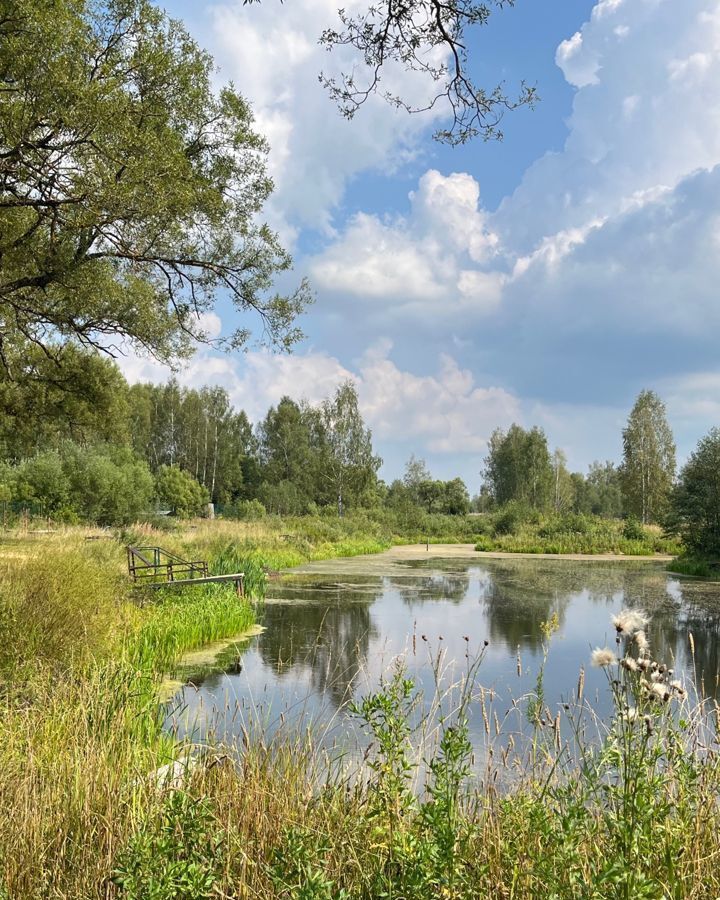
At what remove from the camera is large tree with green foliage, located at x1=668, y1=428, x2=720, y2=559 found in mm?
25797

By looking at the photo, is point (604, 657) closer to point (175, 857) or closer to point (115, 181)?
point (175, 857)

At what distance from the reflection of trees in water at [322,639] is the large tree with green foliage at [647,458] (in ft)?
127

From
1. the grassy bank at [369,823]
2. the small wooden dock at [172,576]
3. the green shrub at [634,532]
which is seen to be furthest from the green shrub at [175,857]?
the green shrub at [634,532]

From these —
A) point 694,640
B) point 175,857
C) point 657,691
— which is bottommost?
point 694,640

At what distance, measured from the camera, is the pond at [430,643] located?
20.1 feet

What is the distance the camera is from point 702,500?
2575cm

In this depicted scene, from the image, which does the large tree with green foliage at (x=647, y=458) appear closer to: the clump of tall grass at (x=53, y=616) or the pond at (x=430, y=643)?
the pond at (x=430, y=643)

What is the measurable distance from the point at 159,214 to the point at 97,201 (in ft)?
3.89

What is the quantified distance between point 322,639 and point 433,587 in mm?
8916

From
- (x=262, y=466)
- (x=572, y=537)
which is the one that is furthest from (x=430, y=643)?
(x=262, y=466)

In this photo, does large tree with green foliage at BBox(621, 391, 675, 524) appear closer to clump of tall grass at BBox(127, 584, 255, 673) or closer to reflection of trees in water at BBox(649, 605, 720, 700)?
reflection of trees in water at BBox(649, 605, 720, 700)

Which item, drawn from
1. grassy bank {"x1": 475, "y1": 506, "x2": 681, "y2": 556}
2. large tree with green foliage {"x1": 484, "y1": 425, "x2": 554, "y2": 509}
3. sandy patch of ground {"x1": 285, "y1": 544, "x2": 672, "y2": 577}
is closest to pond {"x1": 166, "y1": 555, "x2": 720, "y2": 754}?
sandy patch of ground {"x1": 285, "y1": 544, "x2": 672, "y2": 577}

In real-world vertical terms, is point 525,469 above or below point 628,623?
above

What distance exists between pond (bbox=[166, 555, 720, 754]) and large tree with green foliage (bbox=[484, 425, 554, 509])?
3524 centimetres
